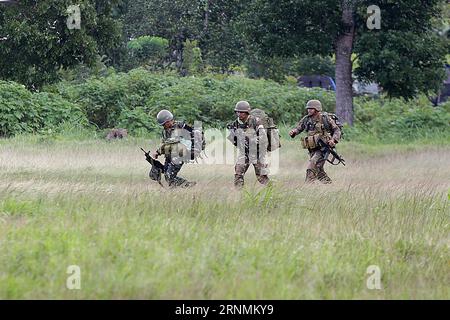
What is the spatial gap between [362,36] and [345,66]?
1.31 meters

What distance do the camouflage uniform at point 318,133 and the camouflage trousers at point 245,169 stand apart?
0.90 meters

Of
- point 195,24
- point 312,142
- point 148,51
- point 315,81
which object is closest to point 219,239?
point 312,142

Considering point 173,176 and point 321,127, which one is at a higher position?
point 321,127

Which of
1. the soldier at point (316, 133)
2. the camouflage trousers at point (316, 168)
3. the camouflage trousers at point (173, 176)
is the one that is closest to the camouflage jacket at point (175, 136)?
the camouflage trousers at point (173, 176)

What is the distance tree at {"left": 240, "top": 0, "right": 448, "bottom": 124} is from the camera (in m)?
24.9

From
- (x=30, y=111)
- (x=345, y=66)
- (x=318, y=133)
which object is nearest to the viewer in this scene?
(x=318, y=133)

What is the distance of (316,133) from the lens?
15609 mm

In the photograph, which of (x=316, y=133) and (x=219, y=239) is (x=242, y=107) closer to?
(x=316, y=133)

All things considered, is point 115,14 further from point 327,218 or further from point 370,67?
point 327,218

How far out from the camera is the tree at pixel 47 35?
24.6 metres

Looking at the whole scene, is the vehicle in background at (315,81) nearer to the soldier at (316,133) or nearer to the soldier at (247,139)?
the soldier at (316,133)

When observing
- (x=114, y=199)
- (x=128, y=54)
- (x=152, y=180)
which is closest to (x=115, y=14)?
(x=128, y=54)

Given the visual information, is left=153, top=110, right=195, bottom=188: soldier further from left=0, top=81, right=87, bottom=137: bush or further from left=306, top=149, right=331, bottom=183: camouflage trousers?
left=0, top=81, right=87, bottom=137: bush
